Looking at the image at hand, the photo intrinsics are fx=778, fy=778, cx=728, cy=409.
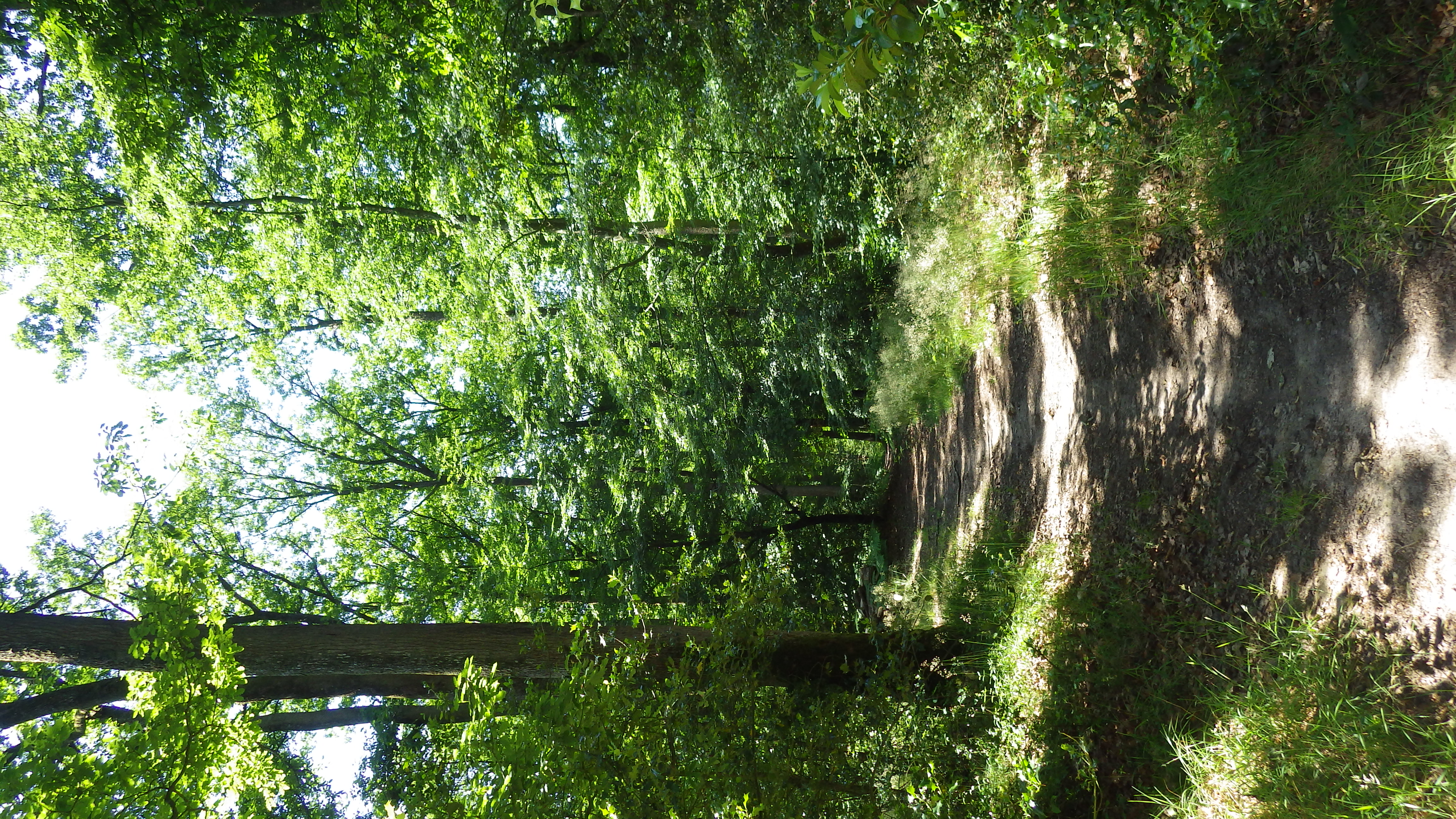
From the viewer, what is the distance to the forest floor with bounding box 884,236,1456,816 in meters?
3.50

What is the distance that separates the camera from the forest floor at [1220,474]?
350 centimetres

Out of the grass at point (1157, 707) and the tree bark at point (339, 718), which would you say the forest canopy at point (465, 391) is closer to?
the tree bark at point (339, 718)

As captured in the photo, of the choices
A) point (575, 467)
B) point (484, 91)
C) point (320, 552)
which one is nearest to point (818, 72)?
point (484, 91)

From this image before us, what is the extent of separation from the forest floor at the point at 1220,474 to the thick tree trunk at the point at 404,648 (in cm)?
169

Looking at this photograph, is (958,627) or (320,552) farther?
(320,552)

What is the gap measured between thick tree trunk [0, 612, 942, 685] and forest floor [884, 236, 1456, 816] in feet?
5.54

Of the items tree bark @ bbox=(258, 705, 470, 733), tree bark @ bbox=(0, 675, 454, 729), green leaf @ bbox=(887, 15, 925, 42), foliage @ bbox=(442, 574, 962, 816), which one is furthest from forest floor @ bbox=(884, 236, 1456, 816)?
tree bark @ bbox=(258, 705, 470, 733)

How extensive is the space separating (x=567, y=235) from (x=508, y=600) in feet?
21.6

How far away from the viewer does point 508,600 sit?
13.4m

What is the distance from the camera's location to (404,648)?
18.8ft

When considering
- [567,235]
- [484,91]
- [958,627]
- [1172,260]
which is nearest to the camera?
[1172,260]

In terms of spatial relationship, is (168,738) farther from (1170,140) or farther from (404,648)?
(1170,140)

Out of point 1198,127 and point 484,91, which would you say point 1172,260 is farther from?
point 484,91

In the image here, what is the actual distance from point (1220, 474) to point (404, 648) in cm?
562
